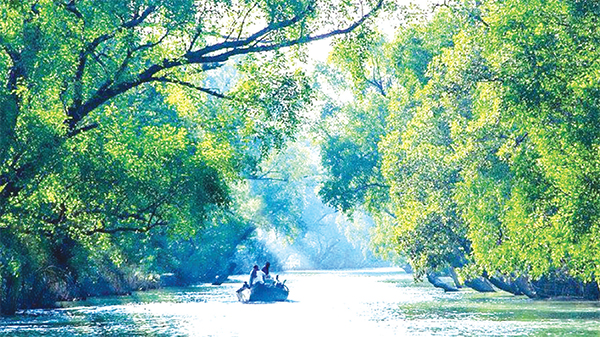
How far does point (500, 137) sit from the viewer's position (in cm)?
3816

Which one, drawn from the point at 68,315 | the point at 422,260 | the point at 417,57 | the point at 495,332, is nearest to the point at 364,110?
the point at 417,57

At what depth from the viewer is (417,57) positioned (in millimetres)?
53531

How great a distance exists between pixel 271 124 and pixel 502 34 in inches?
327

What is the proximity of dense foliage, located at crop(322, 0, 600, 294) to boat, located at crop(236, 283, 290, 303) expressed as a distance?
9.58m

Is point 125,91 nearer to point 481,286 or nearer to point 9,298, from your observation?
point 9,298

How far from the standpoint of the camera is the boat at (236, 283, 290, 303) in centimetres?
5334

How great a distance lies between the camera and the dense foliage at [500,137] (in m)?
27.8

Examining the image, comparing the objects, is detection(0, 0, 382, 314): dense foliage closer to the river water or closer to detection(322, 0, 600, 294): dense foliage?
detection(322, 0, 600, 294): dense foliage

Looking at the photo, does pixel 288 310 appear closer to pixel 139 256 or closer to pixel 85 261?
pixel 85 261

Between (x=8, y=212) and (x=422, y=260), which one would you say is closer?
(x=8, y=212)

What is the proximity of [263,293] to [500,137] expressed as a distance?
66.9 feet

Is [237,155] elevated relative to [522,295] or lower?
elevated

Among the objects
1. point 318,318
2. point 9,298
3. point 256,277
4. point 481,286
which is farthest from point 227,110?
point 481,286

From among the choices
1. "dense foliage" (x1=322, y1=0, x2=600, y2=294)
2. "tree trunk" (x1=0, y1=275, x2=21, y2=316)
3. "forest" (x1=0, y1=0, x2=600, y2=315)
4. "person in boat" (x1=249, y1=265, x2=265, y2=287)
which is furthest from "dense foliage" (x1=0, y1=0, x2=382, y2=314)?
"person in boat" (x1=249, y1=265, x2=265, y2=287)
